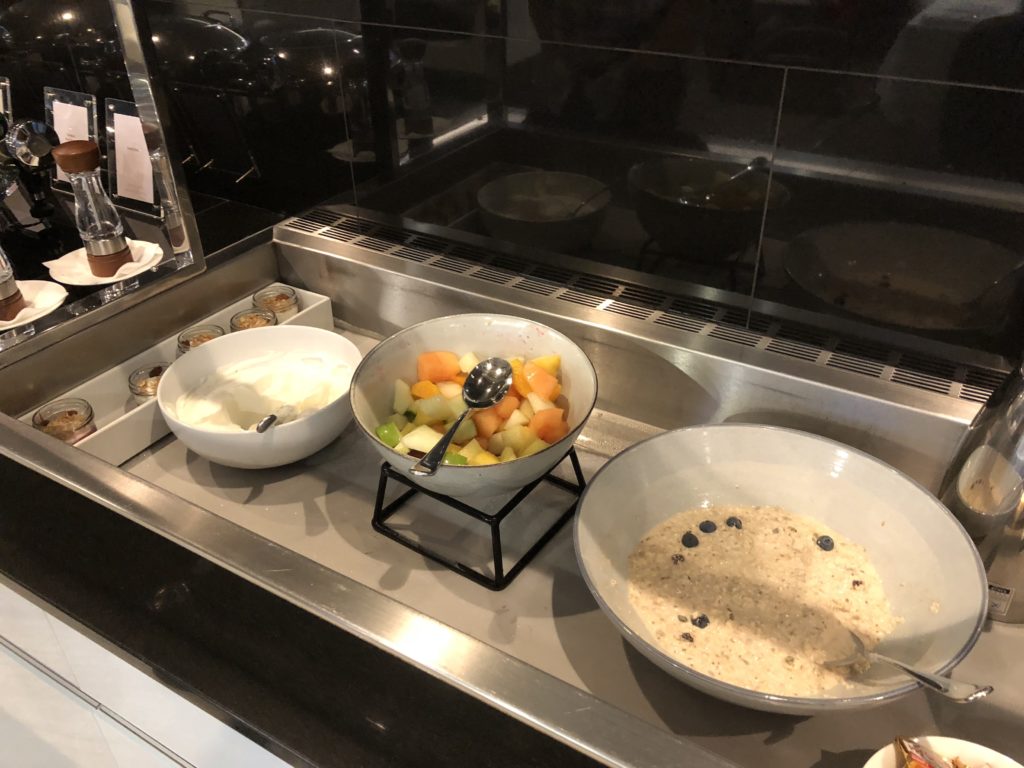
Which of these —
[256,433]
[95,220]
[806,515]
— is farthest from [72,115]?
[806,515]

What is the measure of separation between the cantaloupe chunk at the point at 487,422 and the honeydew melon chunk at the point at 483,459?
3cm

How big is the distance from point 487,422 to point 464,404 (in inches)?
1.3

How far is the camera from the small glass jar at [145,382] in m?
0.97

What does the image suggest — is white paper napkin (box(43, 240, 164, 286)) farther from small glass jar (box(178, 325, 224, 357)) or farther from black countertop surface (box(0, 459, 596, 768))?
black countertop surface (box(0, 459, 596, 768))

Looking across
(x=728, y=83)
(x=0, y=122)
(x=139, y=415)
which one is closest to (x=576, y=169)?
(x=728, y=83)

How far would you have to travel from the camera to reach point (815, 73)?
0.73 meters

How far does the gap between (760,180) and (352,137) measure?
59 centimetres

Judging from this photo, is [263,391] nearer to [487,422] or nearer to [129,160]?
[487,422]

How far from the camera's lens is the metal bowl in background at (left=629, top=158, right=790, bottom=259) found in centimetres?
83

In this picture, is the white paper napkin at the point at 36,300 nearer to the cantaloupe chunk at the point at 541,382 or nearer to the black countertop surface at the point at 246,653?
the black countertop surface at the point at 246,653

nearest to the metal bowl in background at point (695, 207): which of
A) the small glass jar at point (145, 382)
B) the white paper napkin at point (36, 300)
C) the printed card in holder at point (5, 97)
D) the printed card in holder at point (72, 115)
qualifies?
the small glass jar at point (145, 382)

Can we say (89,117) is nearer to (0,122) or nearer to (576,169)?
(0,122)

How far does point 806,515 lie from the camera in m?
0.80

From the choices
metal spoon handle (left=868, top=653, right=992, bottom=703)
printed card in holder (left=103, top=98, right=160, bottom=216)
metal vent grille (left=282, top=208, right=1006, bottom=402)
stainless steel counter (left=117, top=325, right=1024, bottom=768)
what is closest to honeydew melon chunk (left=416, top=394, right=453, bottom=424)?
stainless steel counter (left=117, top=325, right=1024, bottom=768)
